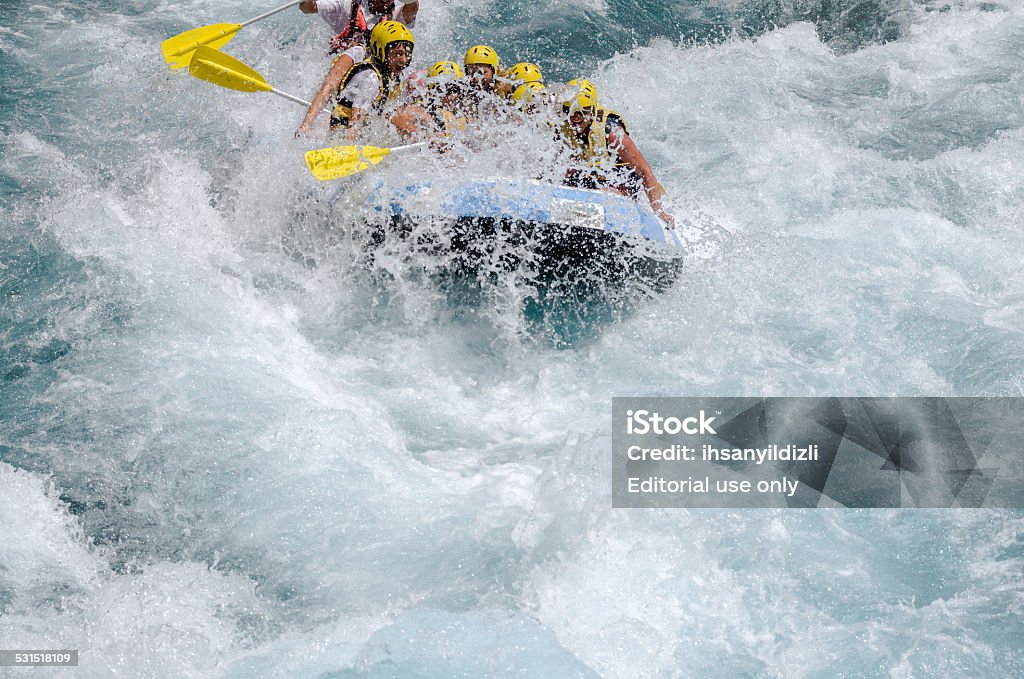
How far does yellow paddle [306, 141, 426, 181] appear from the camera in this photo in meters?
4.87

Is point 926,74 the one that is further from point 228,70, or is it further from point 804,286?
point 228,70

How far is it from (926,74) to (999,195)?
1.89m

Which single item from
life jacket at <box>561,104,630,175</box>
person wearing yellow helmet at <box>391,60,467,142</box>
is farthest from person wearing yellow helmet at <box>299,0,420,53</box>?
life jacket at <box>561,104,630,175</box>

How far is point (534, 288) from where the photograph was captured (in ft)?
16.4

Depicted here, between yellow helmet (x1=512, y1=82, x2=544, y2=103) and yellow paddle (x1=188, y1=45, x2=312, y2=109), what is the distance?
1.32m

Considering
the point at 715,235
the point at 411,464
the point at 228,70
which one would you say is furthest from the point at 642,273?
the point at 228,70

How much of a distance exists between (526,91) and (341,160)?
1.18m

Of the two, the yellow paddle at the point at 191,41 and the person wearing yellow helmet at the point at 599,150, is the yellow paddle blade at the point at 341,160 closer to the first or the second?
the person wearing yellow helmet at the point at 599,150

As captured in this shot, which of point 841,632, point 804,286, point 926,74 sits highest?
point 926,74

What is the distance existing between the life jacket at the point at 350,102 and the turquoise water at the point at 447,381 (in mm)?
326

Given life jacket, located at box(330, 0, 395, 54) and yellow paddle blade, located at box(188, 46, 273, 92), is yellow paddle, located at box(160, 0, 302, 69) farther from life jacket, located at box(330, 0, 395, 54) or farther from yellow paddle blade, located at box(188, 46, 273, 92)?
life jacket, located at box(330, 0, 395, 54)

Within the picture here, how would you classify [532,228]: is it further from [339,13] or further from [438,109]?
[339,13]

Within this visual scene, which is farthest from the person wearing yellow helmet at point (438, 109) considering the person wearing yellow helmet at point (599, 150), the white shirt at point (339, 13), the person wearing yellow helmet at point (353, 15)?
the white shirt at point (339, 13)

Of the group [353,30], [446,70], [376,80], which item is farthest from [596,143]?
[353,30]
